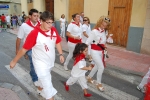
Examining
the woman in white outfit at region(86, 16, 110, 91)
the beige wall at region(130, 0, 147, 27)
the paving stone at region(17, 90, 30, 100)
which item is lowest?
the paving stone at region(17, 90, 30, 100)

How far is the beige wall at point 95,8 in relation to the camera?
31.0ft

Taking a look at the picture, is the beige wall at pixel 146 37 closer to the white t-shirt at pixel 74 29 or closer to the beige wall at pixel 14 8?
the white t-shirt at pixel 74 29

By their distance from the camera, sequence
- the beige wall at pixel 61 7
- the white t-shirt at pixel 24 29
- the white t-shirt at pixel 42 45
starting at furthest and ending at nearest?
the beige wall at pixel 61 7
the white t-shirt at pixel 24 29
the white t-shirt at pixel 42 45

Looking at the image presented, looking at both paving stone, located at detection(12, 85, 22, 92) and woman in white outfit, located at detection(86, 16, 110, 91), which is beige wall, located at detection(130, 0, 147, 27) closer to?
woman in white outfit, located at detection(86, 16, 110, 91)

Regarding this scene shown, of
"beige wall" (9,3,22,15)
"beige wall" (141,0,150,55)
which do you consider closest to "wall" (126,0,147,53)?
"beige wall" (141,0,150,55)

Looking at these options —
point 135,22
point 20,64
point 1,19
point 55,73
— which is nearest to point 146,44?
point 135,22

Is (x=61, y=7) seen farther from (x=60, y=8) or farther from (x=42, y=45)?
(x=42, y=45)

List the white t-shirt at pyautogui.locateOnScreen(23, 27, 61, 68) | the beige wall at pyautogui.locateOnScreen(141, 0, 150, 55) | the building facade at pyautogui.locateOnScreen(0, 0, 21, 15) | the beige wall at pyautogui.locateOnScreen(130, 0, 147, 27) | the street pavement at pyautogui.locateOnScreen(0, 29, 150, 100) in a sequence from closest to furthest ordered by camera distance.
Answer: the white t-shirt at pyautogui.locateOnScreen(23, 27, 61, 68)
the street pavement at pyautogui.locateOnScreen(0, 29, 150, 100)
the beige wall at pyautogui.locateOnScreen(141, 0, 150, 55)
the beige wall at pyautogui.locateOnScreen(130, 0, 147, 27)
the building facade at pyautogui.locateOnScreen(0, 0, 21, 15)

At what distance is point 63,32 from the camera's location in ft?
41.9

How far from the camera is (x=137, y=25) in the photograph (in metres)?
7.74

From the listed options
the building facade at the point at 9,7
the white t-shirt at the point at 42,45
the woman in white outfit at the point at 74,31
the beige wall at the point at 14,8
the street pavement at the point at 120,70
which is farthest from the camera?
the beige wall at the point at 14,8

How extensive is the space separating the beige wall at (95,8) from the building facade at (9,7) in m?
25.2

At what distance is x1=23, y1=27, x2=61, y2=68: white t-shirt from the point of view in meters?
2.64

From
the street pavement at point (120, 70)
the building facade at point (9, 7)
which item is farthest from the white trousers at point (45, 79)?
the building facade at point (9, 7)
